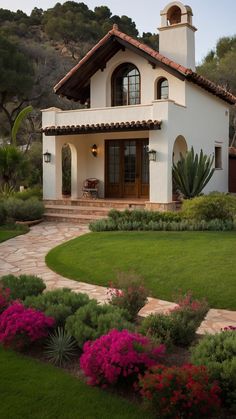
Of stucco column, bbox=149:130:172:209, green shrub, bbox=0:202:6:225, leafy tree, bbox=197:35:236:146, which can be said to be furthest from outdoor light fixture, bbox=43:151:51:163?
leafy tree, bbox=197:35:236:146

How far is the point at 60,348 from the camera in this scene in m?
4.91

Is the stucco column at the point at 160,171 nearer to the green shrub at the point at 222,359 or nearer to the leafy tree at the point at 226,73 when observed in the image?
the green shrub at the point at 222,359

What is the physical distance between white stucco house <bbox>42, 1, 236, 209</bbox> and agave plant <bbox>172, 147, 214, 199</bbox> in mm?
380

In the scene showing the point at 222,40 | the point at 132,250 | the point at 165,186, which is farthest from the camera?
the point at 222,40

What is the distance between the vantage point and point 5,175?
17812 millimetres

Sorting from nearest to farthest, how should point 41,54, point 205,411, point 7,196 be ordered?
point 205,411
point 7,196
point 41,54

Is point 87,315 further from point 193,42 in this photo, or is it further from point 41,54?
point 41,54

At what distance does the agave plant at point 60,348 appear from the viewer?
4.86 metres

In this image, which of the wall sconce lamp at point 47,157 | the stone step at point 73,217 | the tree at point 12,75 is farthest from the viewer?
the tree at point 12,75

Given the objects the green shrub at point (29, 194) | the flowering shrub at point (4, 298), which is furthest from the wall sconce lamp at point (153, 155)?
the flowering shrub at point (4, 298)

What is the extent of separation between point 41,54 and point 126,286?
31.5m

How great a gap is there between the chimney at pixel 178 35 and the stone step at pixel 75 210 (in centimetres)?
718

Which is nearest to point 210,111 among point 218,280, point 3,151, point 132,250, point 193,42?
point 193,42

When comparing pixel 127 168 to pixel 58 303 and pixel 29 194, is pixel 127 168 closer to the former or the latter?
pixel 29 194
